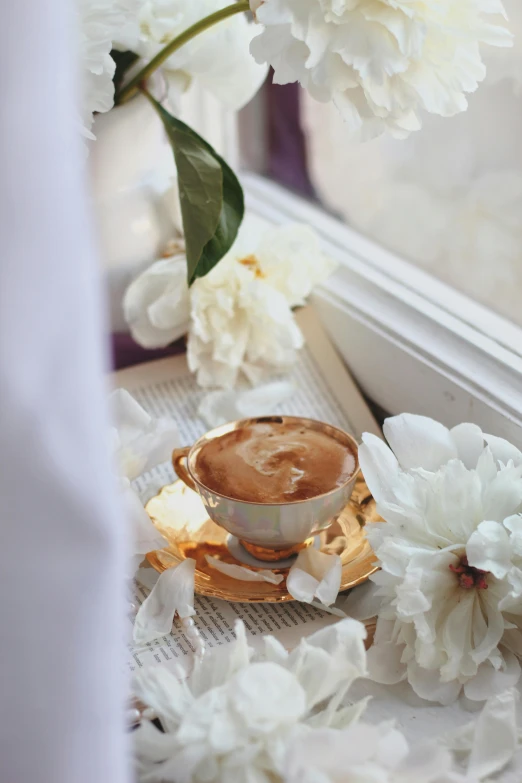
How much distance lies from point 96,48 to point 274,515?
0.32 metres

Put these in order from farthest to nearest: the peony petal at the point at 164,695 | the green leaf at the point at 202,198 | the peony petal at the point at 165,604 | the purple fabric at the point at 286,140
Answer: the purple fabric at the point at 286,140, the green leaf at the point at 202,198, the peony petal at the point at 165,604, the peony petal at the point at 164,695

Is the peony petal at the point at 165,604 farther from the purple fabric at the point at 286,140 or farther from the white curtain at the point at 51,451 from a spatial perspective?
the purple fabric at the point at 286,140

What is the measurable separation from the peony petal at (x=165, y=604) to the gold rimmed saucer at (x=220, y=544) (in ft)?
0.04

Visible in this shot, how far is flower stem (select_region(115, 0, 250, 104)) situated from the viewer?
0.60 m

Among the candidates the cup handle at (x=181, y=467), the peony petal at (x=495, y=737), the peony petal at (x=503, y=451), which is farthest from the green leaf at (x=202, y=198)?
the peony petal at (x=495, y=737)

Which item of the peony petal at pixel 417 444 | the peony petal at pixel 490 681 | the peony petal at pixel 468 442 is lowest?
the peony petal at pixel 490 681

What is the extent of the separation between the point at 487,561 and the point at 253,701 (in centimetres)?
16

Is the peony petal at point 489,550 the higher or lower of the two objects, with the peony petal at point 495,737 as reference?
higher

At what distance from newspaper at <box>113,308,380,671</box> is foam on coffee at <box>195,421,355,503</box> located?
8 cm

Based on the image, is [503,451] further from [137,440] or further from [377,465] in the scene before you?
[137,440]

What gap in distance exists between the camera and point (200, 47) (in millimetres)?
664

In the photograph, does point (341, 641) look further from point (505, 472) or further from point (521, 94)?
point (521, 94)

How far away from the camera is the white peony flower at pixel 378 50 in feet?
1.59

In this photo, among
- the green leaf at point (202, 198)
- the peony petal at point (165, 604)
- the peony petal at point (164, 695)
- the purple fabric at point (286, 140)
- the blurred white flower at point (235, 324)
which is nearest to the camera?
the peony petal at point (164, 695)
